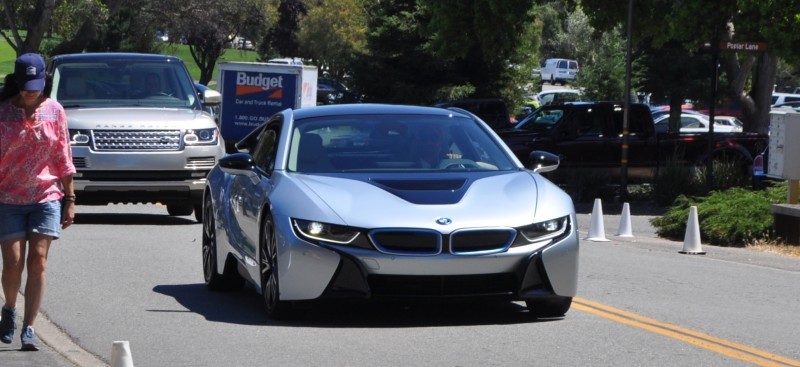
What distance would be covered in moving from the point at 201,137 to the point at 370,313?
814 cm

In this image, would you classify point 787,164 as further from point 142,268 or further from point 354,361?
point 354,361

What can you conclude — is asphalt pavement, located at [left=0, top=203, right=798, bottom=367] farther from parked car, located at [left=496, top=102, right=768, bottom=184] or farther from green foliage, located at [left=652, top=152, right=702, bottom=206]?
parked car, located at [left=496, top=102, right=768, bottom=184]

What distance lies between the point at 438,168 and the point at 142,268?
4.02 metres

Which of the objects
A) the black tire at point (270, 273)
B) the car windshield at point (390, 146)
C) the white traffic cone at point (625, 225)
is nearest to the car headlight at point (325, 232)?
the black tire at point (270, 273)

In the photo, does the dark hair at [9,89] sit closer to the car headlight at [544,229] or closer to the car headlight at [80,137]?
the car headlight at [544,229]

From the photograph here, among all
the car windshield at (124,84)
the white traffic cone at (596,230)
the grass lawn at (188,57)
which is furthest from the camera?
the grass lawn at (188,57)

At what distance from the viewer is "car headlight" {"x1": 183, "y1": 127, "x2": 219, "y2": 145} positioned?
55.2 feet

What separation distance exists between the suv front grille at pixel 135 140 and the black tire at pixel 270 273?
776 centimetres

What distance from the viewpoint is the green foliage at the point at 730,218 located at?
16.7m

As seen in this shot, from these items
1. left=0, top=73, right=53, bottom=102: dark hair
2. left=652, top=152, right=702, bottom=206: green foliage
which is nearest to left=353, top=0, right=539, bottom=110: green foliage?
left=652, top=152, right=702, bottom=206: green foliage

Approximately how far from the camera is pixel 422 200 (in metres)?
8.55

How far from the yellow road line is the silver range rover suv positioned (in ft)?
25.8

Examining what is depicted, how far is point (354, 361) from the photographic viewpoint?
24.5 ft

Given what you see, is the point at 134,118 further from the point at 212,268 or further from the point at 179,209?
the point at 212,268
